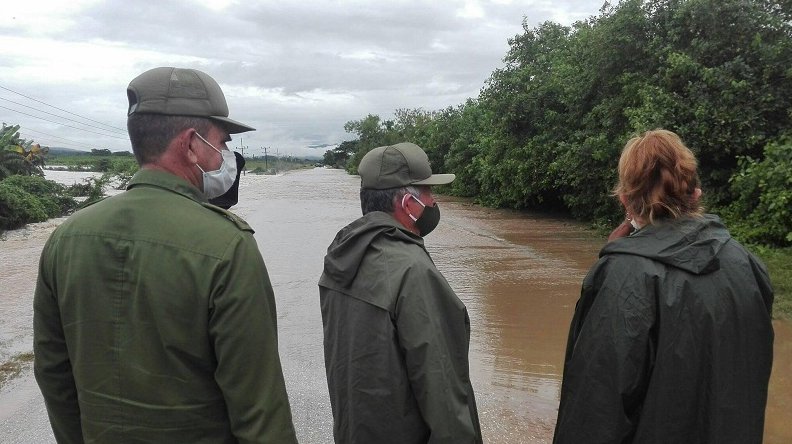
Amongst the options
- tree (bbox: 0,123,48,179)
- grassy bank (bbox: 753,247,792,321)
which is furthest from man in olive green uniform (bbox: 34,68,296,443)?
tree (bbox: 0,123,48,179)

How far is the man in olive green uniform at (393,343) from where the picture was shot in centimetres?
208

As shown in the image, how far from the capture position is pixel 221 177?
76.5 inches

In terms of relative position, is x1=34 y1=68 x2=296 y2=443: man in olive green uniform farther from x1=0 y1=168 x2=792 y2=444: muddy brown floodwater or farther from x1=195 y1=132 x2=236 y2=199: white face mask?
x1=0 y1=168 x2=792 y2=444: muddy brown floodwater

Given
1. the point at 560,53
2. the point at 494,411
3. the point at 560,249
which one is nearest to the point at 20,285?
the point at 494,411

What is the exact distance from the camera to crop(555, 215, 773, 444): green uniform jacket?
2.04 metres

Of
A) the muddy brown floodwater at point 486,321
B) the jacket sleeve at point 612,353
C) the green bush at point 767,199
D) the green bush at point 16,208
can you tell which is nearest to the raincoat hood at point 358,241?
the jacket sleeve at point 612,353

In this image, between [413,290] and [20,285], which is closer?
[413,290]

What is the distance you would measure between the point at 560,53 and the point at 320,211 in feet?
34.8

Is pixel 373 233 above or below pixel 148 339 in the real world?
above

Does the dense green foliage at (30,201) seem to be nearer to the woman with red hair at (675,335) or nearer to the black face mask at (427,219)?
the black face mask at (427,219)

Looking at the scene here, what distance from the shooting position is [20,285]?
35.8ft

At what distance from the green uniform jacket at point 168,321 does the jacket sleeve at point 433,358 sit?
490 mm

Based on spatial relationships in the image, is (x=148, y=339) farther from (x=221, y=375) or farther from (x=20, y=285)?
(x=20, y=285)

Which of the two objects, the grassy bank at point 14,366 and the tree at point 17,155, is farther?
the tree at point 17,155
